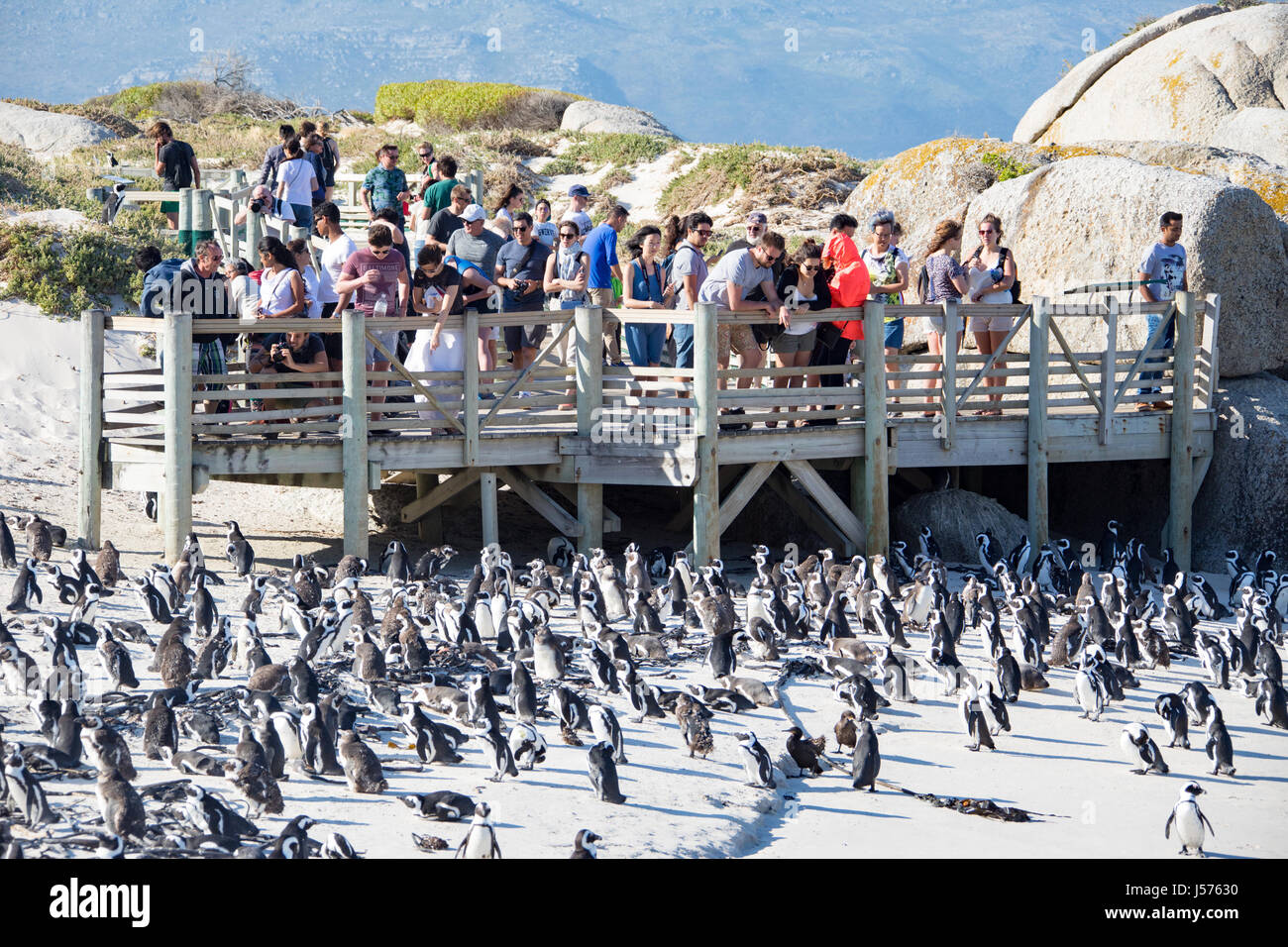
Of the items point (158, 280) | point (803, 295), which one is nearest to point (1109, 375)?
point (803, 295)

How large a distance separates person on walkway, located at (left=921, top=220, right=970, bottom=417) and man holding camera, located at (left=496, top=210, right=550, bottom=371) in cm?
372

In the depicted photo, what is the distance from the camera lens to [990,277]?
1608cm

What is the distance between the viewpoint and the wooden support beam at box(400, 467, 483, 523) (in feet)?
51.2

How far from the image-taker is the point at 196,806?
26.4 feet

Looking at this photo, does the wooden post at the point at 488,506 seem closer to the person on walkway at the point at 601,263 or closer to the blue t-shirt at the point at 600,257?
the person on walkway at the point at 601,263

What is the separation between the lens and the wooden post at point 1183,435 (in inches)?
656

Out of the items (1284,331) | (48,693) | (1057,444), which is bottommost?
(48,693)

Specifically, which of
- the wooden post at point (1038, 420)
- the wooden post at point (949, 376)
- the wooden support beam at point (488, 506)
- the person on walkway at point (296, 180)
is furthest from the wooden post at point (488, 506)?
the person on walkway at point (296, 180)

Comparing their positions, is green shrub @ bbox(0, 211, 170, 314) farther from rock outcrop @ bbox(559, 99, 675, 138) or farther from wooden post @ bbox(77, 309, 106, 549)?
rock outcrop @ bbox(559, 99, 675, 138)

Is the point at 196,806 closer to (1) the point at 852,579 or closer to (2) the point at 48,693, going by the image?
(2) the point at 48,693

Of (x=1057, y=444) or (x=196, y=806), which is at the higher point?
(x=1057, y=444)

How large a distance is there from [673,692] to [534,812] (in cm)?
235

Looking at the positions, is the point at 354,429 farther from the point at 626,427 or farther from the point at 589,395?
the point at 626,427
